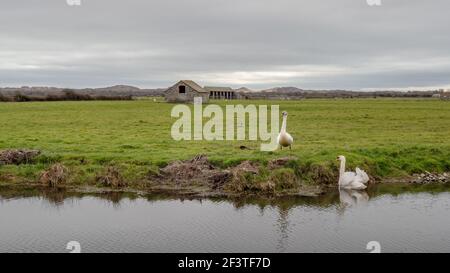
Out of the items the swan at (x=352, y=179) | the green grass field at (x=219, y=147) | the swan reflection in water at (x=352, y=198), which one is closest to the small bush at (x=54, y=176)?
the green grass field at (x=219, y=147)

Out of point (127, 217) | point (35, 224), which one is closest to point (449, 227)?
point (127, 217)

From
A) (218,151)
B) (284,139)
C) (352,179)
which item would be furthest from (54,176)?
(352,179)

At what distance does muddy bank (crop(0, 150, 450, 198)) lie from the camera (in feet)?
68.6

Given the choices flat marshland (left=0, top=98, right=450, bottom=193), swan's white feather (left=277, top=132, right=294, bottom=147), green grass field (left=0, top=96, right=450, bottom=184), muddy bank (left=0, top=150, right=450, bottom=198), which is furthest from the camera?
swan's white feather (left=277, top=132, right=294, bottom=147)

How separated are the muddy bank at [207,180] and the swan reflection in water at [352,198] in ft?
3.05

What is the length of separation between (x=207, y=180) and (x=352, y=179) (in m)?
6.08

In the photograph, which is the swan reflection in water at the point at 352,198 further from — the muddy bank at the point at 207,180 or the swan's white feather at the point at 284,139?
the swan's white feather at the point at 284,139

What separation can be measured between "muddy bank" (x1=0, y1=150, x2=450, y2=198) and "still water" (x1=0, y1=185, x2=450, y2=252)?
3.17 ft

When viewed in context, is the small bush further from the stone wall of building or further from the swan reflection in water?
the stone wall of building

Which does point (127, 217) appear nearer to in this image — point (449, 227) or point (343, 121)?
point (449, 227)

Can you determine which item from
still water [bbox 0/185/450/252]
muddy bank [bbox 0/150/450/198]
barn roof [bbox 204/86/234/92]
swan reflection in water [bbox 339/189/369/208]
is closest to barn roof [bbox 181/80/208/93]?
barn roof [bbox 204/86/234/92]

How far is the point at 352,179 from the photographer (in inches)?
835

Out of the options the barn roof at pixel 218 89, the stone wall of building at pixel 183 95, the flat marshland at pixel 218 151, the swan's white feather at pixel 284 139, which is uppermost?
the barn roof at pixel 218 89

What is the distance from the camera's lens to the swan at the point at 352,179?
21.1 metres
